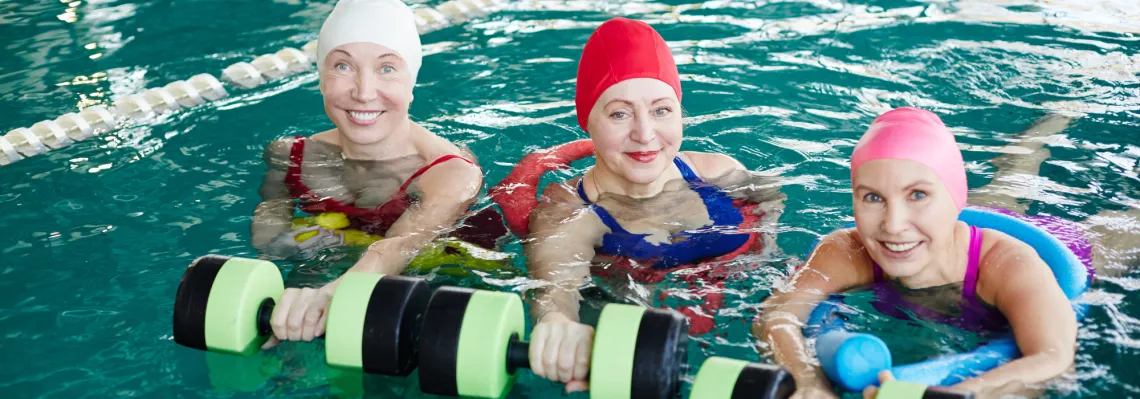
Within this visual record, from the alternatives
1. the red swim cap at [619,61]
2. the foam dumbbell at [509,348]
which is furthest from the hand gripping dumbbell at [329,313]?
the red swim cap at [619,61]

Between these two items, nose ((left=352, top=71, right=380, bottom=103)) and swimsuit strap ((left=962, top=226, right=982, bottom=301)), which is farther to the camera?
nose ((left=352, top=71, right=380, bottom=103))

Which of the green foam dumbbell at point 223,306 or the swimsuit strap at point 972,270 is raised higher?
the swimsuit strap at point 972,270

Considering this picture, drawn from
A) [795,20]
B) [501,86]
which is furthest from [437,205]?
[795,20]

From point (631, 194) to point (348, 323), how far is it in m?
1.28

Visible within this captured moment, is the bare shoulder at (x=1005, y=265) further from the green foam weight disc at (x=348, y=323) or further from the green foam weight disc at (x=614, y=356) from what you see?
the green foam weight disc at (x=348, y=323)

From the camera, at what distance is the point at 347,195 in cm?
398

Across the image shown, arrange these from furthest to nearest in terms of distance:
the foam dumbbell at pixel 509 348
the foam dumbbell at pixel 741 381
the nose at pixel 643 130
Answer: the nose at pixel 643 130
the foam dumbbell at pixel 509 348
the foam dumbbell at pixel 741 381

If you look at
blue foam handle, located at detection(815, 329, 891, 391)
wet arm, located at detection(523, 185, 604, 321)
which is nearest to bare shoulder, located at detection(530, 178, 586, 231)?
wet arm, located at detection(523, 185, 604, 321)

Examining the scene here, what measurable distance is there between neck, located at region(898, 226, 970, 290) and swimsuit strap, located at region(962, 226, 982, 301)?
0.01 meters

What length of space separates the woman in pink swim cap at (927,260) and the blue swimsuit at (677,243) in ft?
1.54

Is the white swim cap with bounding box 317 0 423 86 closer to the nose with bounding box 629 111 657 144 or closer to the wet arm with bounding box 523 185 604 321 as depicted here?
the wet arm with bounding box 523 185 604 321

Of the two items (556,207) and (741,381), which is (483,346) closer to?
(741,381)

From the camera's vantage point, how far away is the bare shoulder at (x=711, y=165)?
3777 mm

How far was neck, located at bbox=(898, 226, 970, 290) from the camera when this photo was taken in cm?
296
